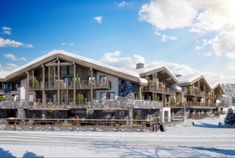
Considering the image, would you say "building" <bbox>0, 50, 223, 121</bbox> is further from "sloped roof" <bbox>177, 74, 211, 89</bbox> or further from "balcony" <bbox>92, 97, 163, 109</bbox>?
"sloped roof" <bbox>177, 74, 211, 89</bbox>

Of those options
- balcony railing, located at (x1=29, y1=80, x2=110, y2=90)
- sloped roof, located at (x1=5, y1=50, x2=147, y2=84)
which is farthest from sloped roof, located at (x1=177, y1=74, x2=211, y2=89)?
balcony railing, located at (x1=29, y1=80, x2=110, y2=90)

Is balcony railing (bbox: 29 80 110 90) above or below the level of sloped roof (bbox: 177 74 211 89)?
below

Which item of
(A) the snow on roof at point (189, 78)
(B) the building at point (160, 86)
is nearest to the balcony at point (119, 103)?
(B) the building at point (160, 86)

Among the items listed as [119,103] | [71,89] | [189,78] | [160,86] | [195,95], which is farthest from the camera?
[195,95]

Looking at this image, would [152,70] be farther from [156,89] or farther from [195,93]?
[195,93]

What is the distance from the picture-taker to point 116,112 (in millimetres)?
39250

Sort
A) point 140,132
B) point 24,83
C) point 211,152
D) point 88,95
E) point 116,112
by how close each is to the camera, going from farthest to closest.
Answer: point 24,83 → point 88,95 → point 116,112 → point 140,132 → point 211,152

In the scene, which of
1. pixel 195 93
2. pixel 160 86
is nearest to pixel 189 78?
pixel 195 93

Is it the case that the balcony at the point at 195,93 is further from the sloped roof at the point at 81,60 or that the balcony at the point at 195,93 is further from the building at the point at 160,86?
the sloped roof at the point at 81,60

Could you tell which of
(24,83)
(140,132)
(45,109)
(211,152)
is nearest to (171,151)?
(211,152)

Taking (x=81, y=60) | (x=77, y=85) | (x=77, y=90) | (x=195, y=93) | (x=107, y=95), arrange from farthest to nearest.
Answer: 1. (x=195, y=93)
2. (x=77, y=90)
3. (x=77, y=85)
4. (x=107, y=95)
5. (x=81, y=60)

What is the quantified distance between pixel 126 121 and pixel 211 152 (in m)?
16.6

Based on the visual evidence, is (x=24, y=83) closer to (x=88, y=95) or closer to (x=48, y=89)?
(x=48, y=89)

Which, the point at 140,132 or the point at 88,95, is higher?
the point at 88,95
